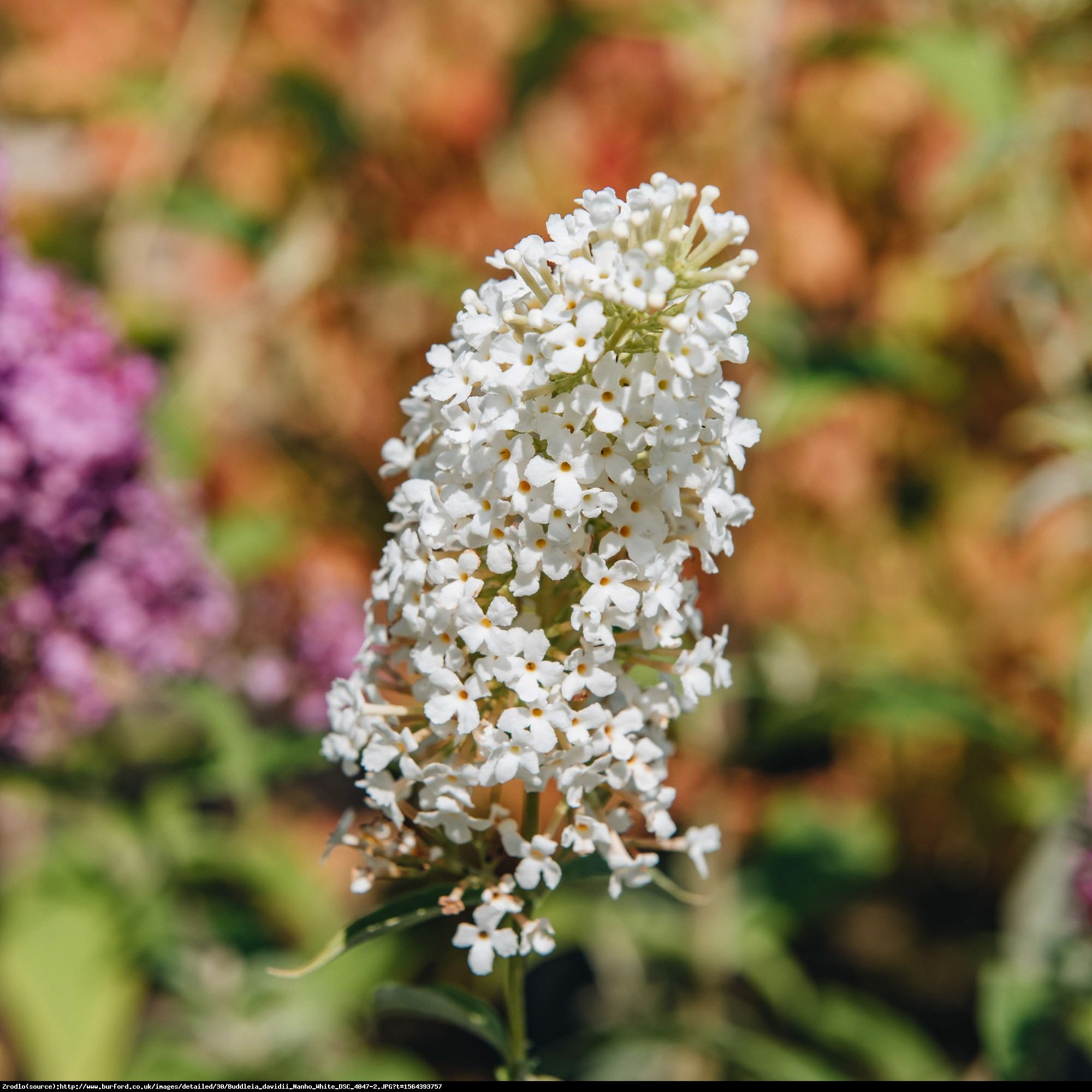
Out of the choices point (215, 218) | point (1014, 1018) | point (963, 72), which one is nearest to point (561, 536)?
point (1014, 1018)

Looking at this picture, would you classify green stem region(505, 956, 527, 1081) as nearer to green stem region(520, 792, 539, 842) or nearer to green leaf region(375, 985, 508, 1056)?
green leaf region(375, 985, 508, 1056)

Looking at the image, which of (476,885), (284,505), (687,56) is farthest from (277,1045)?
(687,56)

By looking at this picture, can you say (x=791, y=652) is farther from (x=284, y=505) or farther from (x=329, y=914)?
(x=284, y=505)

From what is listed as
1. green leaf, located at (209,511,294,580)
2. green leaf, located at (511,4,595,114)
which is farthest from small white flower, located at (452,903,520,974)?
green leaf, located at (511,4,595,114)

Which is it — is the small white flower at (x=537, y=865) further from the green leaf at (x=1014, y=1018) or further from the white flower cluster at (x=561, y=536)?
the green leaf at (x=1014, y=1018)

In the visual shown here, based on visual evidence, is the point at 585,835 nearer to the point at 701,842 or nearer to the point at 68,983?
the point at 701,842

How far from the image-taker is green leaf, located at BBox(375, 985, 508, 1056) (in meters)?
A: 0.92

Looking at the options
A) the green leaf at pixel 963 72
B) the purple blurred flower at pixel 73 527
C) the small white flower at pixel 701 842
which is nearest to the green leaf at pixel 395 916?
the small white flower at pixel 701 842

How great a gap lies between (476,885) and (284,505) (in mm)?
2195

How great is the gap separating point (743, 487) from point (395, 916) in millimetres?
1199

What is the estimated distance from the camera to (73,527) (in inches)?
60.4

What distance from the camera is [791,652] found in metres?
2.35

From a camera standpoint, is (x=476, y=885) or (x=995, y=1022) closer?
(x=476, y=885)

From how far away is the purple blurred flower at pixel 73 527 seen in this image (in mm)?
1491
